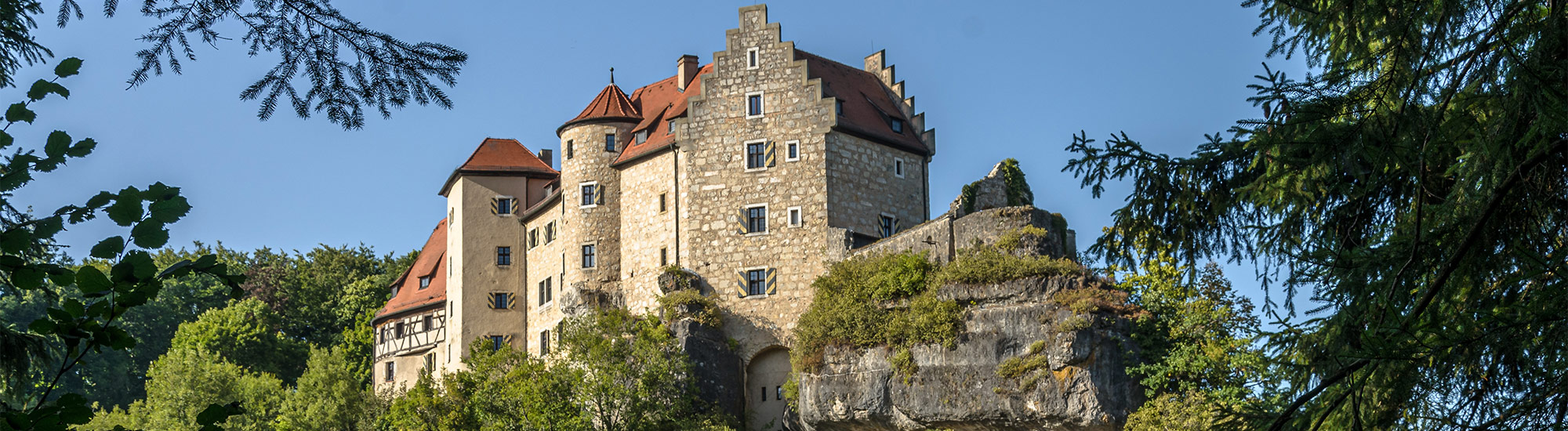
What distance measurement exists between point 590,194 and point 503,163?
666cm

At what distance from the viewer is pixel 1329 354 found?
28.5ft

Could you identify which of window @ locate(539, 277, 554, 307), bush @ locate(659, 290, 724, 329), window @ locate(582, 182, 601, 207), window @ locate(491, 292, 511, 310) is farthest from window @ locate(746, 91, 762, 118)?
window @ locate(491, 292, 511, 310)

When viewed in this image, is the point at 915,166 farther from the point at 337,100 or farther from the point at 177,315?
the point at 177,315

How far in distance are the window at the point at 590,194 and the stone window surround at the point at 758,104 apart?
5115 mm

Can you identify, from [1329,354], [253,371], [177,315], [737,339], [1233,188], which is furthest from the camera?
[177,315]

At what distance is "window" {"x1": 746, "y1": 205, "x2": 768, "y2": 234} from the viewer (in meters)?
40.1

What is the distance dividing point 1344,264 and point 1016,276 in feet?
85.9

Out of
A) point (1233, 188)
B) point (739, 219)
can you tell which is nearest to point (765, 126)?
point (739, 219)

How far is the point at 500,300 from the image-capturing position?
47.1 metres

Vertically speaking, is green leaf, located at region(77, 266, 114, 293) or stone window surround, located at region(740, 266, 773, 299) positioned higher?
stone window surround, located at region(740, 266, 773, 299)

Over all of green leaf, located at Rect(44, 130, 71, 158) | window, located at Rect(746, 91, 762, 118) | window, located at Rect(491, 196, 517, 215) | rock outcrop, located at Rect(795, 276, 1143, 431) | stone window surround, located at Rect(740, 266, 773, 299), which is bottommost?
green leaf, located at Rect(44, 130, 71, 158)

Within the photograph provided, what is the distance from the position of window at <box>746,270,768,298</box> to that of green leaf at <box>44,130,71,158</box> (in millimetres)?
33074

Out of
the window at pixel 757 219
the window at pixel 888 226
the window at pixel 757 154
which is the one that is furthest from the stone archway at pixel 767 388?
the window at pixel 757 154

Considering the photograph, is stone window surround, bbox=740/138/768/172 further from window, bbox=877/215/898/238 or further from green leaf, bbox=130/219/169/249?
green leaf, bbox=130/219/169/249
